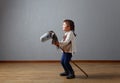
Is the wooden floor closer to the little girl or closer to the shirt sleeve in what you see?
the little girl

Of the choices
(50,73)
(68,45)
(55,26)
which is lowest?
(50,73)

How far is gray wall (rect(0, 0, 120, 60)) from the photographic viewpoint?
191 inches

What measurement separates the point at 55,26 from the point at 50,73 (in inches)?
46.8

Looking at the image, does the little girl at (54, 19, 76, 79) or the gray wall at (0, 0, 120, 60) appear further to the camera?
the gray wall at (0, 0, 120, 60)

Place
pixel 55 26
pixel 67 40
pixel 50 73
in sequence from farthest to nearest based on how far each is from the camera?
pixel 55 26 → pixel 50 73 → pixel 67 40

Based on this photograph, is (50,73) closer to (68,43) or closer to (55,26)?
(68,43)

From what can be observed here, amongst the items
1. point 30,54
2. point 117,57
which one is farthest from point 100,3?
point 30,54

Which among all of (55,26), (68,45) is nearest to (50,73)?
Answer: (68,45)

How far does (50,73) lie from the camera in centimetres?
398

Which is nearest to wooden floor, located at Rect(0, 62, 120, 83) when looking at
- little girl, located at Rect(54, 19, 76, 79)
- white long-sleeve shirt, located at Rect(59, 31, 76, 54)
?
little girl, located at Rect(54, 19, 76, 79)

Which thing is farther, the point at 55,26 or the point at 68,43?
the point at 55,26

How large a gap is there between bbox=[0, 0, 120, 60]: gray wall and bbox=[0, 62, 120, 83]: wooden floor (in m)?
0.26

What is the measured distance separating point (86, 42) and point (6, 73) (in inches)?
63.2

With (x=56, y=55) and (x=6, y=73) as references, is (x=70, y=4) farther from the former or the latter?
(x=6, y=73)
